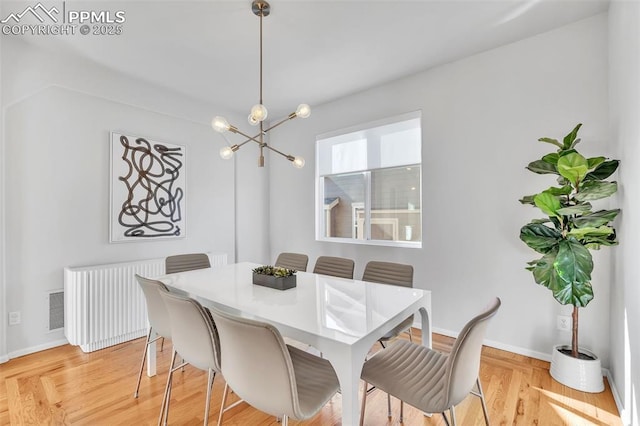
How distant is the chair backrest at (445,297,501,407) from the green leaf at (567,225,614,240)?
111cm

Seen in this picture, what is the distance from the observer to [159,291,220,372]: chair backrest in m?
1.44

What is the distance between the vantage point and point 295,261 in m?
2.98

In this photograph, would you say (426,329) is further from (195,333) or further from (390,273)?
(195,333)

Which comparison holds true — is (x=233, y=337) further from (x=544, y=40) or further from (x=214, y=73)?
(x=544, y=40)

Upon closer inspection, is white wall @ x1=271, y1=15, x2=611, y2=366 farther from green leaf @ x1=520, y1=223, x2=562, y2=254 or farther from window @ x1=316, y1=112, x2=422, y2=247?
green leaf @ x1=520, y1=223, x2=562, y2=254

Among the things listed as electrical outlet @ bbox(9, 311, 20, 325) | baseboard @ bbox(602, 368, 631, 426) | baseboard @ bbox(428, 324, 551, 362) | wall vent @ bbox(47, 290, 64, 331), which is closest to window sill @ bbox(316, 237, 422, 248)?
baseboard @ bbox(428, 324, 551, 362)

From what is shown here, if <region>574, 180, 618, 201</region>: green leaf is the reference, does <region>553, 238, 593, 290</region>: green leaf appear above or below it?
below

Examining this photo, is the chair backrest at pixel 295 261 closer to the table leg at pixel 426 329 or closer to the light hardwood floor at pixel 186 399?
the light hardwood floor at pixel 186 399

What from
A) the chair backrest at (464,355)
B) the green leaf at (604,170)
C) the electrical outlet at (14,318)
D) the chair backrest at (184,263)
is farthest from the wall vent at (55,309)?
the green leaf at (604,170)

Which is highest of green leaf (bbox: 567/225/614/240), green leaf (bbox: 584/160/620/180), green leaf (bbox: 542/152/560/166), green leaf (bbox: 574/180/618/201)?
green leaf (bbox: 542/152/560/166)

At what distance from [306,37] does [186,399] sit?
9.81ft

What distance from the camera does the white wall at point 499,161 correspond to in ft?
7.52

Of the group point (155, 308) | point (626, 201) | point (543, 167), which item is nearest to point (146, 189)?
point (155, 308)

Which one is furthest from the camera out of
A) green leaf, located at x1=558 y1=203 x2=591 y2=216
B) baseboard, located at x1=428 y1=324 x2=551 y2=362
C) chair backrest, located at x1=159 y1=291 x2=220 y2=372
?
baseboard, located at x1=428 y1=324 x2=551 y2=362
